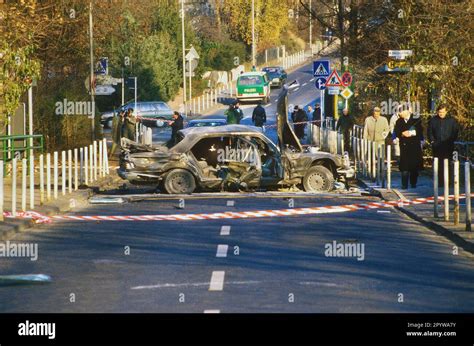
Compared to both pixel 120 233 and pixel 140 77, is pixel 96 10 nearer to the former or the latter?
pixel 140 77

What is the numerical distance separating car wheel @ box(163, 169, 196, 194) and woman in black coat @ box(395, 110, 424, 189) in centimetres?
456

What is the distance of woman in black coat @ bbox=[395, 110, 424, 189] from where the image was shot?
2722 centimetres

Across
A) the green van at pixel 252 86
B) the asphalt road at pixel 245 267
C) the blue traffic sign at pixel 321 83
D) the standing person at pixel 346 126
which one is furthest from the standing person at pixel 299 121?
the asphalt road at pixel 245 267

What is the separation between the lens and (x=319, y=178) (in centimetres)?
2708

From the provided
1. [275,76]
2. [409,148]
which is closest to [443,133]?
[409,148]

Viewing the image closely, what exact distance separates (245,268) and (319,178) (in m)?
12.6

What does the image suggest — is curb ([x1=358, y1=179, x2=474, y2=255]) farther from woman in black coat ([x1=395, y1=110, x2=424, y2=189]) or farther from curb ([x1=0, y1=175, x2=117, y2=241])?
curb ([x1=0, y1=175, x2=117, y2=241])

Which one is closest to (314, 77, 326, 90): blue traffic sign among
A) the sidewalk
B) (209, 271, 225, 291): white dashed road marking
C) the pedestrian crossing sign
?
the pedestrian crossing sign

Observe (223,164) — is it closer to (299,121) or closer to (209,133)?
(209,133)

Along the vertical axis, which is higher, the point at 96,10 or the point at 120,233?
the point at 96,10

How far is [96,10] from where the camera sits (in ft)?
167
